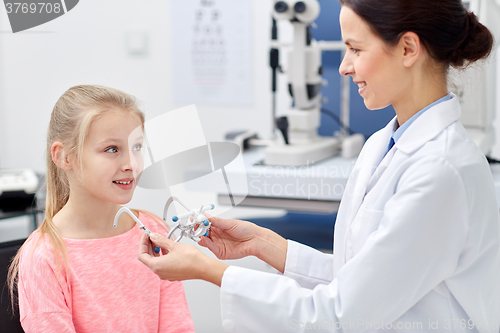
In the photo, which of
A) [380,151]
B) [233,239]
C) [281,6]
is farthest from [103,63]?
[380,151]

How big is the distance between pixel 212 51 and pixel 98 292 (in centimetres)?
224

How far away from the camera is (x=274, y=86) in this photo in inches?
76.5

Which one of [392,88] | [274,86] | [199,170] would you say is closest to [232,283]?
[199,170]

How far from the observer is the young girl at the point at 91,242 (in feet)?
3.03

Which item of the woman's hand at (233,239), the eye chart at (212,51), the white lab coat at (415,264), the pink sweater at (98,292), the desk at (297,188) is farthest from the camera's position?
the eye chart at (212,51)

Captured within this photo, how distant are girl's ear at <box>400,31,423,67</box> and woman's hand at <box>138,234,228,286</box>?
47 centimetres

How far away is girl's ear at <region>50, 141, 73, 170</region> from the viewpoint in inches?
39.6

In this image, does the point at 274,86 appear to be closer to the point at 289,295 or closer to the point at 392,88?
the point at 392,88

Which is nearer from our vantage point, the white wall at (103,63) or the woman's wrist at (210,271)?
the woman's wrist at (210,271)

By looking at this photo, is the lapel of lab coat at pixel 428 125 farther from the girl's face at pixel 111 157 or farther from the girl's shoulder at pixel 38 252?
the girl's shoulder at pixel 38 252

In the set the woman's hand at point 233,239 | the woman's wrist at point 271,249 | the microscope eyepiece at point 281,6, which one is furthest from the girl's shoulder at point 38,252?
the microscope eyepiece at point 281,6

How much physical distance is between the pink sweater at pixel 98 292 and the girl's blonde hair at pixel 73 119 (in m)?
0.03

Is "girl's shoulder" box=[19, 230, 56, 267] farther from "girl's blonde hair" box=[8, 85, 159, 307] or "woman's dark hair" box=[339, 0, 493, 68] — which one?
"woman's dark hair" box=[339, 0, 493, 68]

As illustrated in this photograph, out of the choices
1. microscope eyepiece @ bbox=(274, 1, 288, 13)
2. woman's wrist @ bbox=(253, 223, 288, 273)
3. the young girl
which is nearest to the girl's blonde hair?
the young girl
